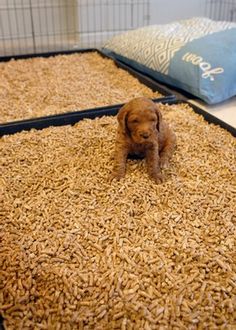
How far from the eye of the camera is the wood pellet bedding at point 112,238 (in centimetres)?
89

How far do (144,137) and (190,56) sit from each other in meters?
1.12

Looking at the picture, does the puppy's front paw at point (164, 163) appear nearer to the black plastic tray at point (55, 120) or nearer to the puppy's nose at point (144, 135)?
the puppy's nose at point (144, 135)

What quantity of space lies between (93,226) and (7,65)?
2.02 metres

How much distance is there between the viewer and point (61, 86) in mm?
2367

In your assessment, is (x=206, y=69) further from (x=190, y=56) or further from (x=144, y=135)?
(x=144, y=135)

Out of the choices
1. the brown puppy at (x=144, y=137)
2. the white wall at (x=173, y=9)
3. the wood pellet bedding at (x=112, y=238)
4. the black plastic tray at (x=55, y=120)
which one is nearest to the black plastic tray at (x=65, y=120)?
the black plastic tray at (x=55, y=120)

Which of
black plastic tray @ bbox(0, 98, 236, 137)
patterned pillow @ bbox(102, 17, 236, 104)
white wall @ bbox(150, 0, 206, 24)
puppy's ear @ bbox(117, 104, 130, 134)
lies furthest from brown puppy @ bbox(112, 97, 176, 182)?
white wall @ bbox(150, 0, 206, 24)

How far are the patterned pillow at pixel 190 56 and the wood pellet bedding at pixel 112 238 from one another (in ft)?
1.74

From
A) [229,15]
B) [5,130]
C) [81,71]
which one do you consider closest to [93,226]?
[5,130]

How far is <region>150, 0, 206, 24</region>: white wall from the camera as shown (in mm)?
3956

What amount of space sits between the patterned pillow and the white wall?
129 centimetres

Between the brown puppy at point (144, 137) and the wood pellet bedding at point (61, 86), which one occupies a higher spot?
the brown puppy at point (144, 137)

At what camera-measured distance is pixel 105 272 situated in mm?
971

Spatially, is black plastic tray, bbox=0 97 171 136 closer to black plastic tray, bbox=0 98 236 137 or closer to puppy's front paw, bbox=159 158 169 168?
black plastic tray, bbox=0 98 236 137
